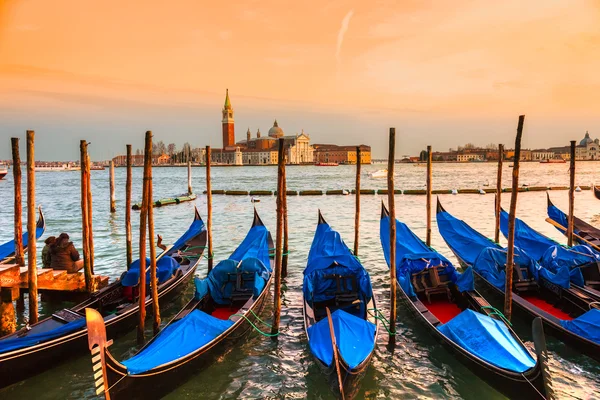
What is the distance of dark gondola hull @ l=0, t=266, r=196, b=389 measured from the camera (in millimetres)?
3682

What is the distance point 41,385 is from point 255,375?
6.30 feet

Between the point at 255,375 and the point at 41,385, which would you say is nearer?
the point at 41,385

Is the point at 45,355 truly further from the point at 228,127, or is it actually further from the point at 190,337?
the point at 228,127

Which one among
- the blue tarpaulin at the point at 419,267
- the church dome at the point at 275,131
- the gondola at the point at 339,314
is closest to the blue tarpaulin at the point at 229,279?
the gondola at the point at 339,314

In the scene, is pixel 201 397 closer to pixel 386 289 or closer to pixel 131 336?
pixel 131 336

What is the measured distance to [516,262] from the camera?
560 cm

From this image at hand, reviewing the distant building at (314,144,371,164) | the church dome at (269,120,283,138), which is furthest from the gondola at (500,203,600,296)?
the church dome at (269,120,283,138)

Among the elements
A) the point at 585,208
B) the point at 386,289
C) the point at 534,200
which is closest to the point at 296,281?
the point at 386,289

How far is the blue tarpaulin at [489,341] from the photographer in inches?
135

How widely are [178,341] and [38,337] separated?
1.24 m

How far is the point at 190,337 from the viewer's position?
155 inches

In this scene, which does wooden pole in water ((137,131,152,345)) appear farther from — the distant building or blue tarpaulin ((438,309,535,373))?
the distant building

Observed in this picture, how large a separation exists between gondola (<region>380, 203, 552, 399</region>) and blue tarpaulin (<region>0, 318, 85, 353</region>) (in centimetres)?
347

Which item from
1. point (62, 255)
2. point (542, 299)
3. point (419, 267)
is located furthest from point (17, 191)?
point (542, 299)
